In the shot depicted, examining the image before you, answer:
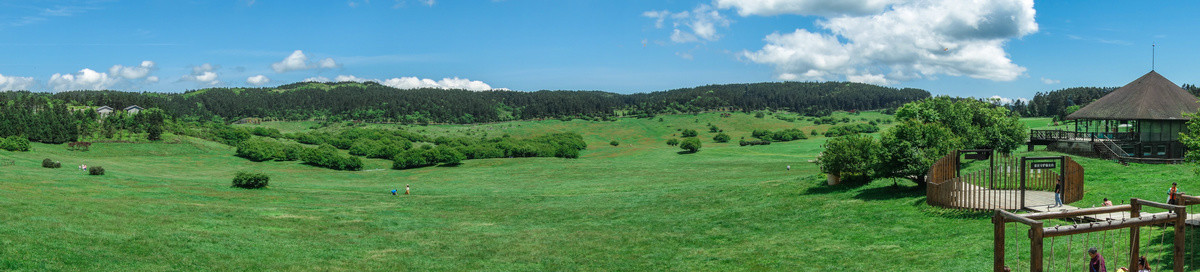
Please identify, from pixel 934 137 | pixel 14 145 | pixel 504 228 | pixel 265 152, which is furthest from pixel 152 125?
pixel 934 137

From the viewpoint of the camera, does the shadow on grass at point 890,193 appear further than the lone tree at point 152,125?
No

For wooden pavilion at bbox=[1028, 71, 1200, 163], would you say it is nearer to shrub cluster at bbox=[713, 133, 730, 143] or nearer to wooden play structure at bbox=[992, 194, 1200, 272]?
wooden play structure at bbox=[992, 194, 1200, 272]

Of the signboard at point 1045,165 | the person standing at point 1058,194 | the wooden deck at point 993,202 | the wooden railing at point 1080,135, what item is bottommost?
the wooden deck at point 993,202

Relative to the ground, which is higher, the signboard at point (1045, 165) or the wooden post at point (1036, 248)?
the signboard at point (1045, 165)

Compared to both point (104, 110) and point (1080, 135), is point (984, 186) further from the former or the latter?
point (104, 110)

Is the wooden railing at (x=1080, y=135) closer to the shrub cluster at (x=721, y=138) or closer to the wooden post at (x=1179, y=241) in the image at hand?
the wooden post at (x=1179, y=241)

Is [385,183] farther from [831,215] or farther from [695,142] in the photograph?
[695,142]

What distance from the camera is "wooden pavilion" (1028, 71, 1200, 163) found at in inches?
1731

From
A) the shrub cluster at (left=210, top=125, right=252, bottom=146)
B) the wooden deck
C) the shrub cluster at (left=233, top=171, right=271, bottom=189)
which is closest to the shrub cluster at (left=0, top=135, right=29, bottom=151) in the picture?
the shrub cluster at (left=210, top=125, right=252, bottom=146)

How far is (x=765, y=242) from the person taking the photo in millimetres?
24016

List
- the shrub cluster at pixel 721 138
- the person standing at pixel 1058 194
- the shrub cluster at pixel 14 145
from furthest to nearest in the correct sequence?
1. the shrub cluster at pixel 721 138
2. the shrub cluster at pixel 14 145
3. the person standing at pixel 1058 194

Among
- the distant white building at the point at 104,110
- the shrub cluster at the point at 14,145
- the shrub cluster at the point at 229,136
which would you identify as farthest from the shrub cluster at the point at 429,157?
the distant white building at the point at 104,110

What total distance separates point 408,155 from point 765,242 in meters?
83.1

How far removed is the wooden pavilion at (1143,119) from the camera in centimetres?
4397
